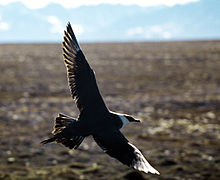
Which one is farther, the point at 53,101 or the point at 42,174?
the point at 53,101

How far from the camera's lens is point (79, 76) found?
15.6 feet

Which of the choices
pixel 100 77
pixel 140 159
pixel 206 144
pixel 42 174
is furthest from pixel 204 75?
pixel 140 159

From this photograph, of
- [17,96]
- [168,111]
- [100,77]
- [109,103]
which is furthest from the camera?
[100,77]

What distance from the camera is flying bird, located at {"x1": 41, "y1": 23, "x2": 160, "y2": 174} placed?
13.0 feet

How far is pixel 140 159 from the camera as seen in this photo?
4121 mm

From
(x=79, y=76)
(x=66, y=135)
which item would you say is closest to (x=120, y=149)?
(x=66, y=135)

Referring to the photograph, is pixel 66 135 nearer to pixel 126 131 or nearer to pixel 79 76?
pixel 79 76

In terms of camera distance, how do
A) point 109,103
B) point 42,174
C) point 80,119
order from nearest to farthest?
point 80,119
point 42,174
point 109,103

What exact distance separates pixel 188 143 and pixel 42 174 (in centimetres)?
705

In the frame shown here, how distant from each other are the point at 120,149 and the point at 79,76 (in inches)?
43.7

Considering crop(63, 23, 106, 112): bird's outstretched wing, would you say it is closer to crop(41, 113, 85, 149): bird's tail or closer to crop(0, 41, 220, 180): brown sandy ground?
crop(41, 113, 85, 149): bird's tail

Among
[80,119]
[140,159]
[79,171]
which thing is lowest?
[79,171]

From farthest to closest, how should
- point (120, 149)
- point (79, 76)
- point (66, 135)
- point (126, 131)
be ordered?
point (126, 131)
point (79, 76)
point (120, 149)
point (66, 135)

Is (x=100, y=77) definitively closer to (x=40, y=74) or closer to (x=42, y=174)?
(x=40, y=74)
